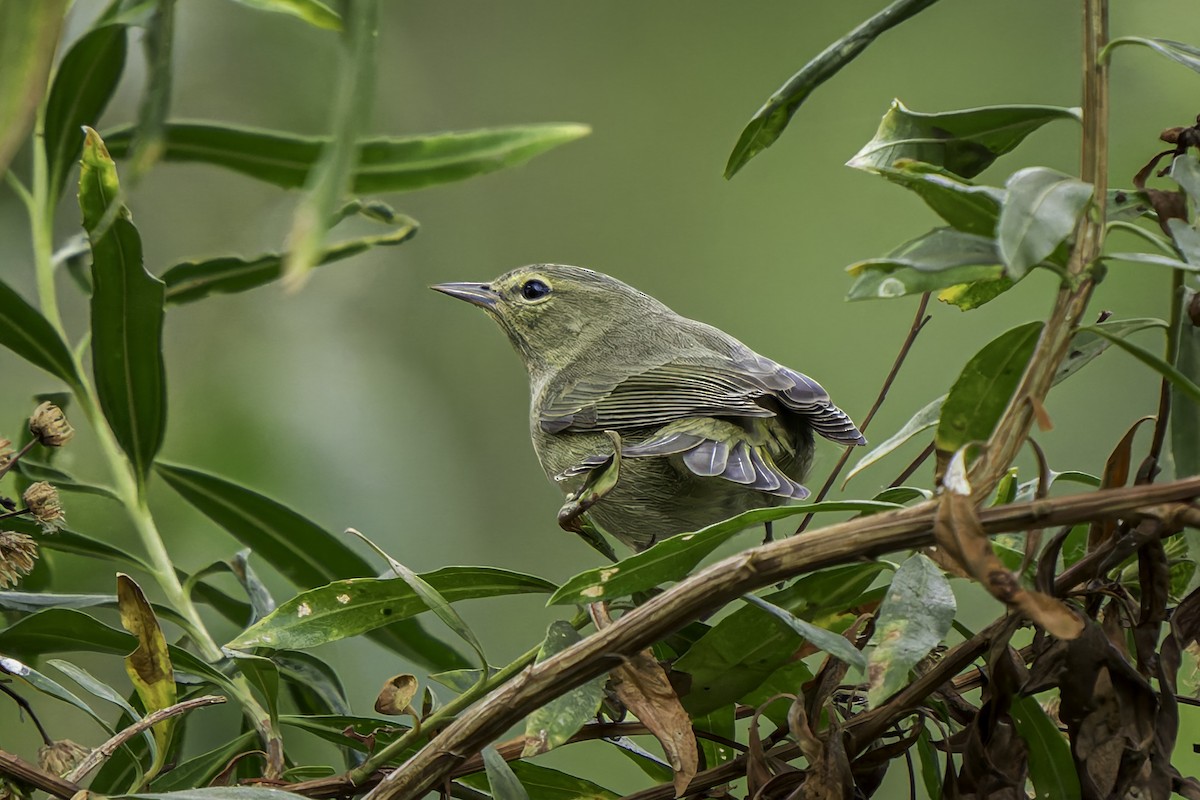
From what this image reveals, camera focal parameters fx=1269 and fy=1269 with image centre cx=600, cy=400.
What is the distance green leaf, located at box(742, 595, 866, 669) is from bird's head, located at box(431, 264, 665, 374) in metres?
2.14

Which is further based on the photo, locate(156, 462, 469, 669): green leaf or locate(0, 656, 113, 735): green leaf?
locate(156, 462, 469, 669): green leaf

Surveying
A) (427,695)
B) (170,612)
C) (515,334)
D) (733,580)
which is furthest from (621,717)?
(515,334)

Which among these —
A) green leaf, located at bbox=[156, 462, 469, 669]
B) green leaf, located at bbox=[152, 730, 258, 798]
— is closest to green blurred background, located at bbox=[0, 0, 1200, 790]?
green leaf, located at bbox=[156, 462, 469, 669]

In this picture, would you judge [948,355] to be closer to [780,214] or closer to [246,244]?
[780,214]

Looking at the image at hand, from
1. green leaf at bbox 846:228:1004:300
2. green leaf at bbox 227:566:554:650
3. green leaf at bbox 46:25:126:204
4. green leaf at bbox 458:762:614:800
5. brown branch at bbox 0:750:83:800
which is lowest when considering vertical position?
green leaf at bbox 458:762:614:800

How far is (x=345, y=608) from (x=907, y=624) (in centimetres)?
66

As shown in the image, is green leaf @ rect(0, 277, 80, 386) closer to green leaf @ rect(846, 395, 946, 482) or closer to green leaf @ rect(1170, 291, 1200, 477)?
green leaf @ rect(846, 395, 946, 482)

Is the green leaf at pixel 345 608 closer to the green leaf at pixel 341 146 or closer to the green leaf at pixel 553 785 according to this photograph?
the green leaf at pixel 553 785

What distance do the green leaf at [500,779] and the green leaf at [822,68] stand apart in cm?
72

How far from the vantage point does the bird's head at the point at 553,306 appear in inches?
132

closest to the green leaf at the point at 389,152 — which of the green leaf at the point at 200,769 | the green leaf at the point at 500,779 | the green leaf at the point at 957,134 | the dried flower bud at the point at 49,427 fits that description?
the dried flower bud at the point at 49,427

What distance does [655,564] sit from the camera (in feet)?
4.17

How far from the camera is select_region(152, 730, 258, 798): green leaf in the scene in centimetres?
159

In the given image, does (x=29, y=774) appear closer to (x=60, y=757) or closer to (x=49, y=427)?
(x=60, y=757)
